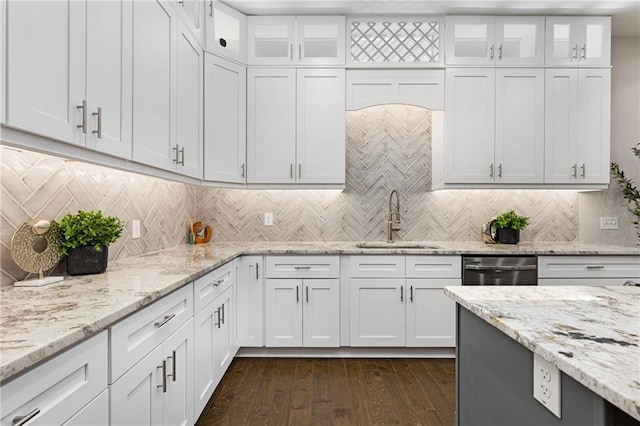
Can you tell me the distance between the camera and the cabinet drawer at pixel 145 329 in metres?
1.16

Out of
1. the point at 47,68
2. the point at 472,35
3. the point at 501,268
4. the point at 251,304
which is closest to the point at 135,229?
the point at 251,304

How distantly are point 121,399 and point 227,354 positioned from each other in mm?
1516

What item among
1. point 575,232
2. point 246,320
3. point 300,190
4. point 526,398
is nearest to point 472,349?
point 526,398

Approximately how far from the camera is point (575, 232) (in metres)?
3.63

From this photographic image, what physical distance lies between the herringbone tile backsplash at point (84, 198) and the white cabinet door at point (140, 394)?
27.3 inches

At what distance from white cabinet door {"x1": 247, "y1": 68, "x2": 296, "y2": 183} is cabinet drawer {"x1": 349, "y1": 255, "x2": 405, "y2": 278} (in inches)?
37.5

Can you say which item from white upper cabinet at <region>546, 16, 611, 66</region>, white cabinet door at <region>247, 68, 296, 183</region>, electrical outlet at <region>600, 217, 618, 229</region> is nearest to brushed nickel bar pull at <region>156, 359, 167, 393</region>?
white cabinet door at <region>247, 68, 296, 183</region>

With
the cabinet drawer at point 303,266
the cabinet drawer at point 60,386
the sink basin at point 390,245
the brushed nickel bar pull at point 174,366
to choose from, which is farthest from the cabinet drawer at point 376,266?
the cabinet drawer at point 60,386

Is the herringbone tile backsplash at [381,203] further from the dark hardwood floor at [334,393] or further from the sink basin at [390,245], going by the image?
the dark hardwood floor at [334,393]

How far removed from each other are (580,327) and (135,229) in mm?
2478

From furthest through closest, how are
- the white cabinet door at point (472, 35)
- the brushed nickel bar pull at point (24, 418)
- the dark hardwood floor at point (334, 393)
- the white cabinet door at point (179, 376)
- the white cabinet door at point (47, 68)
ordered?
the white cabinet door at point (472, 35)
the dark hardwood floor at point (334, 393)
the white cabinet door at point (179, 376)
the white cabinet door at point (47, 68)
the brushed nickel bar pull at point (24, 418)

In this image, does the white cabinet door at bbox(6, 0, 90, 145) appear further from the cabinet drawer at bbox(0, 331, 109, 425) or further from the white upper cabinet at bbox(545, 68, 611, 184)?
the white upper cabinet at bbox(545, 68, 611, 184)

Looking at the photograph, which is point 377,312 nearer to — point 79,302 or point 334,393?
point 334,393

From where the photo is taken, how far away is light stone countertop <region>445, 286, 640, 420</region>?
0.65 meters
